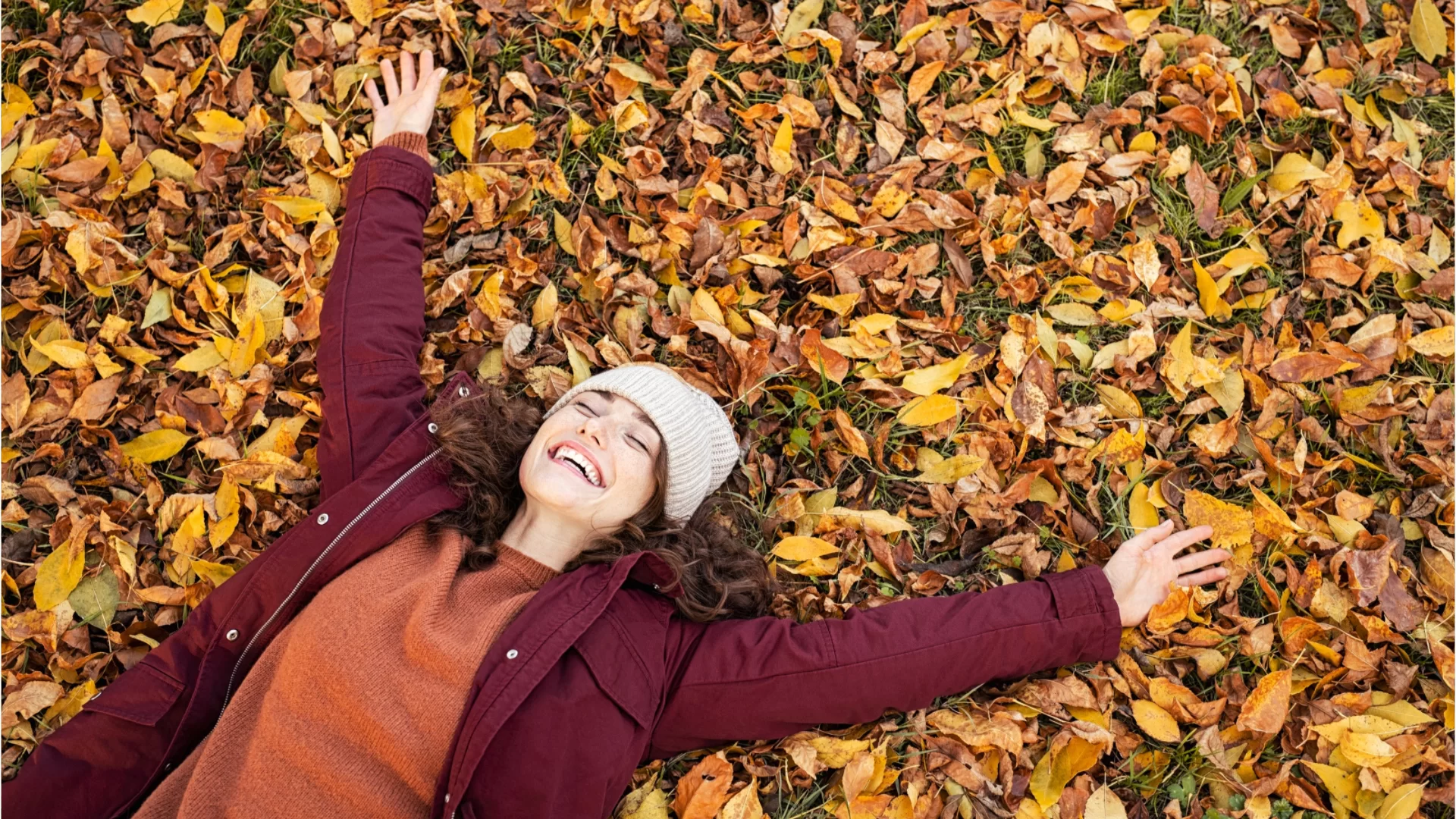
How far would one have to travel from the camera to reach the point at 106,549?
2.99 meters

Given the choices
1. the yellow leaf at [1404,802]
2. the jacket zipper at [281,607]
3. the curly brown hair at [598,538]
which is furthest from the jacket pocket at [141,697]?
the yellow leaf at [1404,802]

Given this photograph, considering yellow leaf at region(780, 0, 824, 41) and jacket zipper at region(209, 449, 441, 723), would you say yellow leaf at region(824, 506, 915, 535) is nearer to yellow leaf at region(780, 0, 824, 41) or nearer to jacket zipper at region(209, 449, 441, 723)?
jacket zipper at region(209, 449, 441, 723)

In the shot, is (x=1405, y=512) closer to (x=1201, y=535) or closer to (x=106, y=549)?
(x=1201, y=535)

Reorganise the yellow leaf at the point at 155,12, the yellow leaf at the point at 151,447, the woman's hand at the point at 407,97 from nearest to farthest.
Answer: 1. the yellow leaf at the point at 151,447
2. the woman's hand at the point at 407,97
3. the yellow leaf at the point at 155,12

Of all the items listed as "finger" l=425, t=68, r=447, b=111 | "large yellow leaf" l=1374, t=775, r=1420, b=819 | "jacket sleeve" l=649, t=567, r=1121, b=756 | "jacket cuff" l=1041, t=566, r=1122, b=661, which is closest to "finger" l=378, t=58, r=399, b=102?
"finger" l=425, t=68, r=447, b=111

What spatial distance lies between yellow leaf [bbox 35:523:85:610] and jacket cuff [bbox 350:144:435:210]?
1.25 meters

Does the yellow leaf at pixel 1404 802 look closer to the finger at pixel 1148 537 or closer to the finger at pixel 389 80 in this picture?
the finger at pixel 1148 537

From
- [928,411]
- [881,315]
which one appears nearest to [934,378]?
[928,411]

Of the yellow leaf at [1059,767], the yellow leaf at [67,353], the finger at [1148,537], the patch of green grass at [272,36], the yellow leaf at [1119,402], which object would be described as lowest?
the yellow leaf at [1059,767]

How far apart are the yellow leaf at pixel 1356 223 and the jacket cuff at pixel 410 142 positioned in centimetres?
284

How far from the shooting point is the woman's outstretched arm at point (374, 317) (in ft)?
9.32

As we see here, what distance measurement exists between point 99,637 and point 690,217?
2114mm

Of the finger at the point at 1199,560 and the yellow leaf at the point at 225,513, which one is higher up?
the yellow leaf at the point at 225,513

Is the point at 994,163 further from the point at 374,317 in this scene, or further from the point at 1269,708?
the point at 374,317
